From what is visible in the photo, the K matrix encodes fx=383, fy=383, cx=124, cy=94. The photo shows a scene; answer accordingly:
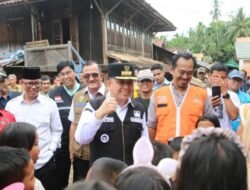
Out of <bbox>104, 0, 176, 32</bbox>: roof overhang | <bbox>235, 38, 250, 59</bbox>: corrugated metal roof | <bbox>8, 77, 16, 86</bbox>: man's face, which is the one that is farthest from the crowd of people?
<bbox>235, 38, 250, 59</bbox>: corrugated metal roof

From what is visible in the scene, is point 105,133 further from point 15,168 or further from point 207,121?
point 15,168

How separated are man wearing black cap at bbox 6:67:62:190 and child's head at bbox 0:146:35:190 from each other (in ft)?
6.48

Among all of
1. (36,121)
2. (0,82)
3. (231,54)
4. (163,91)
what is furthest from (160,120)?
(231,54)

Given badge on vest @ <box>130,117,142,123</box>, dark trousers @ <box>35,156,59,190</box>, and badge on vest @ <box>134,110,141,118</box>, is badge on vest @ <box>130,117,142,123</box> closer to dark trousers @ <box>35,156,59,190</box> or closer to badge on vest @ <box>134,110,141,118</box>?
badge on vest @ <box>134,110,141,118</box>

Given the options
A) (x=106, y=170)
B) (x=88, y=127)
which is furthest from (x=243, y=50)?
(x=106, y=170)

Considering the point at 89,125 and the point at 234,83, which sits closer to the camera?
the point at 89,125

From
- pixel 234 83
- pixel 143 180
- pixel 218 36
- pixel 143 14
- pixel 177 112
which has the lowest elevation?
pixel 143 180

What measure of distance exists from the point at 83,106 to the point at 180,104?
1.33m

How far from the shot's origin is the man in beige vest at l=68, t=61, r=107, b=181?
4422mm

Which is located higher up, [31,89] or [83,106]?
[31,89]

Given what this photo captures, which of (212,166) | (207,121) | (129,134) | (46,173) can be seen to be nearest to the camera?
(212,166)

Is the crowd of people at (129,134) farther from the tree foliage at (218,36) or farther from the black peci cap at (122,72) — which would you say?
the tree foliage at (218,36)

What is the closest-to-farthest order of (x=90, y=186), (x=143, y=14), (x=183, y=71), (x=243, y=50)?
(x=90, y=186) → (x=183, y=71) → (x=143, y=14) → (x=243, y=50)

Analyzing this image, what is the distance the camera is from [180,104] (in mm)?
3684
